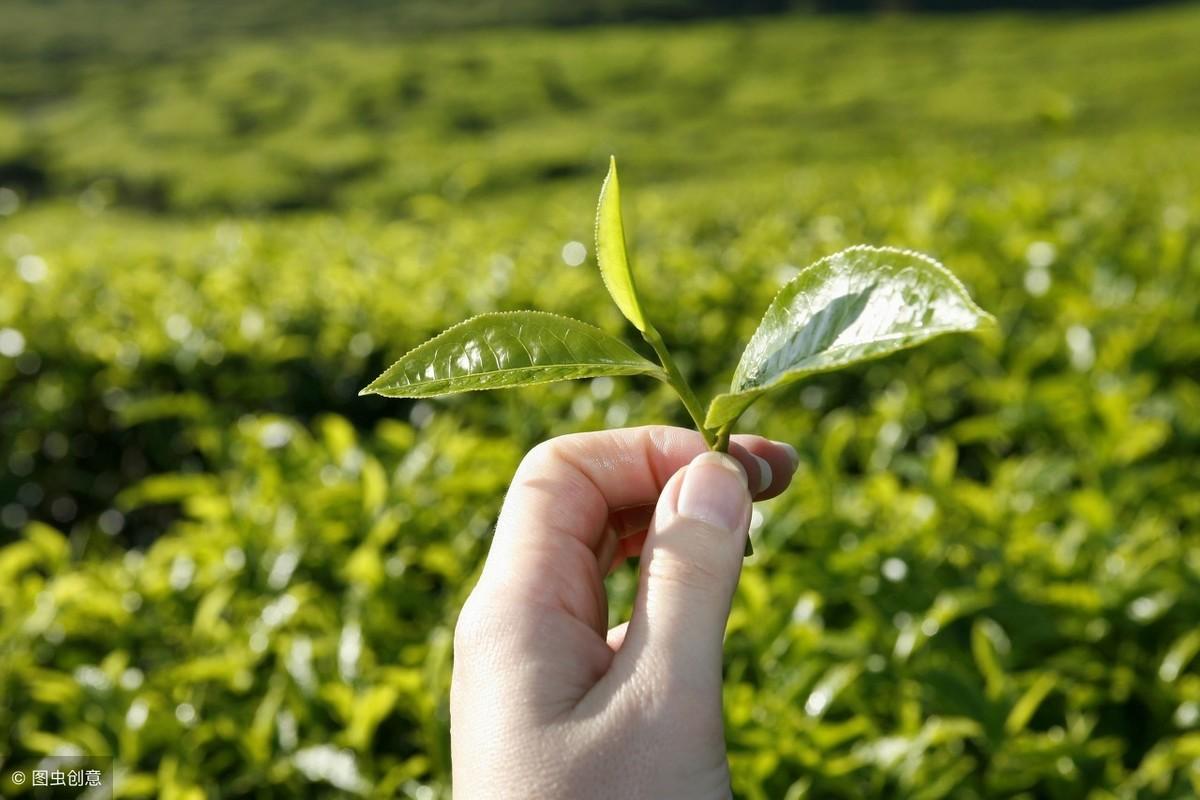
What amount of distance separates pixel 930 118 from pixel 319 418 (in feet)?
61.4

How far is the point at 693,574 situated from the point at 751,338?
0.73 feet

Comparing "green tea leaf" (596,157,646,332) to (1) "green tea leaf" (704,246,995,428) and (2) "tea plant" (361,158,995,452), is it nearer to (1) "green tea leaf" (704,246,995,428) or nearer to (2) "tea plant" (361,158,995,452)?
(2) "tea plant" (361,158,995,452)

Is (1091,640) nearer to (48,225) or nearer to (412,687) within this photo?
(412,687)

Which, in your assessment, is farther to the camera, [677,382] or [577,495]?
[577,495]

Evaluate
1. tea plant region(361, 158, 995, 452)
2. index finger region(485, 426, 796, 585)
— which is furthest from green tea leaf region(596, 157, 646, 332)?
index finger region(485, 426, 796, 585)

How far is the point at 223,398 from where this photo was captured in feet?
11.5

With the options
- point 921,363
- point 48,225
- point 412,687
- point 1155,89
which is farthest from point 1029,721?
point 1155,89

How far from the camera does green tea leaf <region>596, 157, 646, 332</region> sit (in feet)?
3.29

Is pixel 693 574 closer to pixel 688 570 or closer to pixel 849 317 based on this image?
pixel 688 570

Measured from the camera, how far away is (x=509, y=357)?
97cm

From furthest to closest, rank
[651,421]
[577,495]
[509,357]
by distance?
[651,421]
[577,495]
[509,357]

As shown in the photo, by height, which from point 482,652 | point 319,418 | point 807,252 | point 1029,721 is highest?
point 482,652

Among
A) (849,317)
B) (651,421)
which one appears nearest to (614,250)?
(849,317)

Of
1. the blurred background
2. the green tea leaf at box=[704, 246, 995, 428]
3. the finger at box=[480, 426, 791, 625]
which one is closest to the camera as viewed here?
the green tea leaf at box=[704, 246, 995, 428]
